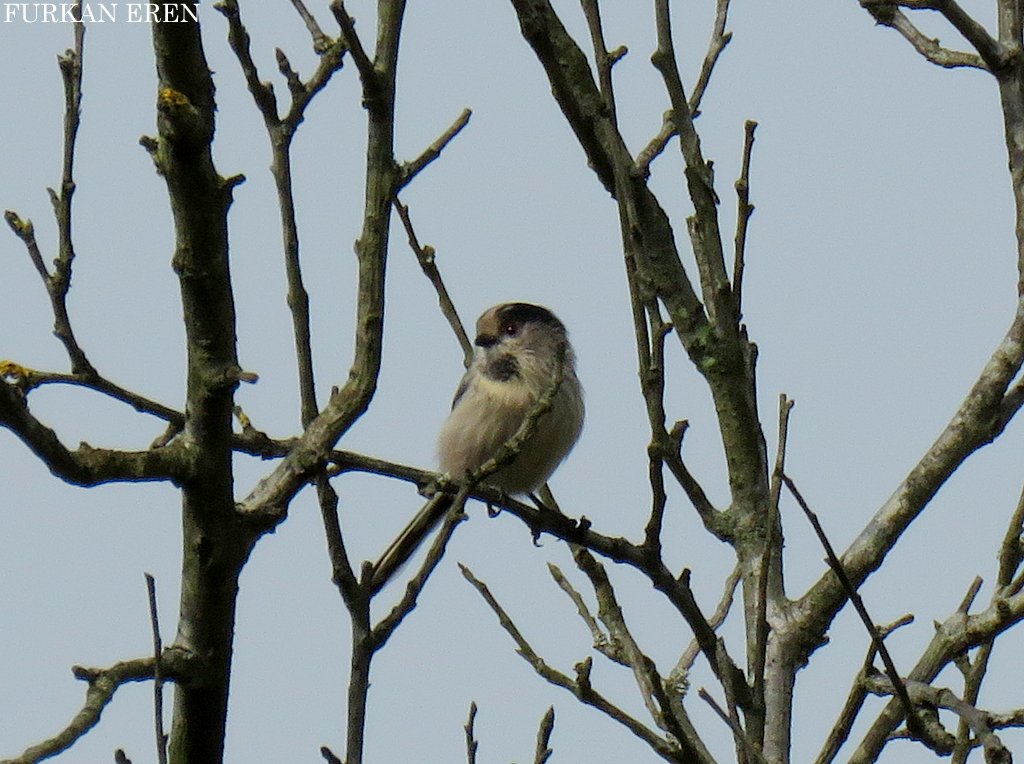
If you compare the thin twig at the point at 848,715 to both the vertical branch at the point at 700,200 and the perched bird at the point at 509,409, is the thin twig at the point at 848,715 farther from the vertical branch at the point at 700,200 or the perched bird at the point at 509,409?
the perched bird at the point at 509,409

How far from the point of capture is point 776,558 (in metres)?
3.44

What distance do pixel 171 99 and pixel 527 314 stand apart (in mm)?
3766

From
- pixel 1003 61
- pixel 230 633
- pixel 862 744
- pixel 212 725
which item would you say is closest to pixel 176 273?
pixel 230 633

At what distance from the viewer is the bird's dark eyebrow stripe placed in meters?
5.56

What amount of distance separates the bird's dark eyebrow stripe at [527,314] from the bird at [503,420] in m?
0.10

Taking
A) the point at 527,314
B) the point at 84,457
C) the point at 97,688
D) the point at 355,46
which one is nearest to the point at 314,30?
the point at 355,46

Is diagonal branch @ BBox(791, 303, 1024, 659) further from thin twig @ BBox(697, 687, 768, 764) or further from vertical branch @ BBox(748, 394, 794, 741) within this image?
thin twig @ BBox(697, 687, 768, 764)

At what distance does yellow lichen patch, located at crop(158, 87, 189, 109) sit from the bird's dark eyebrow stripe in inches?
142

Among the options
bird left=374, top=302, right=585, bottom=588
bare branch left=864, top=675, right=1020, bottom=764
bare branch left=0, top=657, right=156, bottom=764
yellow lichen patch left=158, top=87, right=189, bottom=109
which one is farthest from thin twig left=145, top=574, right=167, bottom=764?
bird left=374, top=302, right=585, bottom=588

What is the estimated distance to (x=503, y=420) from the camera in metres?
5.03

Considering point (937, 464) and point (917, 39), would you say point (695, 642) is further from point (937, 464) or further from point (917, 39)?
point (917, 39)

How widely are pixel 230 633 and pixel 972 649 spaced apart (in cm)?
156

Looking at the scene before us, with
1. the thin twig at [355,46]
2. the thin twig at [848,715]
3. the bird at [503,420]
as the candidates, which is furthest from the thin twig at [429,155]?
the bird at [503,420]

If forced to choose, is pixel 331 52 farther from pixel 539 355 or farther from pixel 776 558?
pixel 539 355
